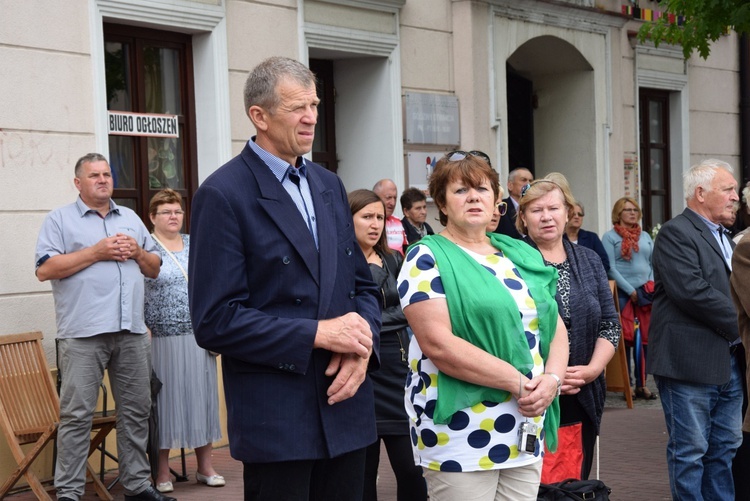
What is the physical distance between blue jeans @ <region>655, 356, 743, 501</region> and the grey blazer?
111 mm

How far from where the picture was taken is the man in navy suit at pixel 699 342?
6035 mm

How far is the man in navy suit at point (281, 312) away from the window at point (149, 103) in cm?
594

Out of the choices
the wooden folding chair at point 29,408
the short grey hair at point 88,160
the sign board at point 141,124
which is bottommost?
the wooden folding chair at point 29,408

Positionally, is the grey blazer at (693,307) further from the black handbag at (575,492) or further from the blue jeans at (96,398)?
the blue jeans at (96,398)

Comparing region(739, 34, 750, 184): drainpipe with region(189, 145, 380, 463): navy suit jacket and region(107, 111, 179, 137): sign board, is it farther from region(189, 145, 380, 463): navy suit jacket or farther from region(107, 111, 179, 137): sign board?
region(189, 145, 380, 463): navy suit jacket

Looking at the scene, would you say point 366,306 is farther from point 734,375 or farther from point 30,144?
point 30,144

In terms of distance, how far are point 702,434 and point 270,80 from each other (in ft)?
11.5

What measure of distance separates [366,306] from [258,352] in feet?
1.57

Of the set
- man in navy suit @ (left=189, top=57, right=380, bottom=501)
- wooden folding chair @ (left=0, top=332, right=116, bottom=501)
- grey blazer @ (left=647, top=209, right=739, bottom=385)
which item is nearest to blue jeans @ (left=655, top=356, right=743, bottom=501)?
grey blazer @ (left=647, top=209, right=739, bottom=385)

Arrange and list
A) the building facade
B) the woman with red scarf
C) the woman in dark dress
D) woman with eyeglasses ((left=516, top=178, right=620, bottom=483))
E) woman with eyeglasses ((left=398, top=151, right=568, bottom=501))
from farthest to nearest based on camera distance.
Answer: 1. the woman with red scarf
2. the building facade
3. the woman in dark dress
4. woman with eyeglasses ((left=516, top=178, right=620, bottom=483))
5. woman with eyeglasses ((left=398, top=151, right=568, bottom=501))

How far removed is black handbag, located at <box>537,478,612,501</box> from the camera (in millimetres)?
4695

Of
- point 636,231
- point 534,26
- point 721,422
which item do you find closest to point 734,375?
point 721,422

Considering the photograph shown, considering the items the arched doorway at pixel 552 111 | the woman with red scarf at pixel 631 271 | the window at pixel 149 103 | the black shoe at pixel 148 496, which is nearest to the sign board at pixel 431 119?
the woman with red scarf at pixel 631 271

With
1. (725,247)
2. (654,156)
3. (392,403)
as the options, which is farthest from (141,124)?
(654,156)
